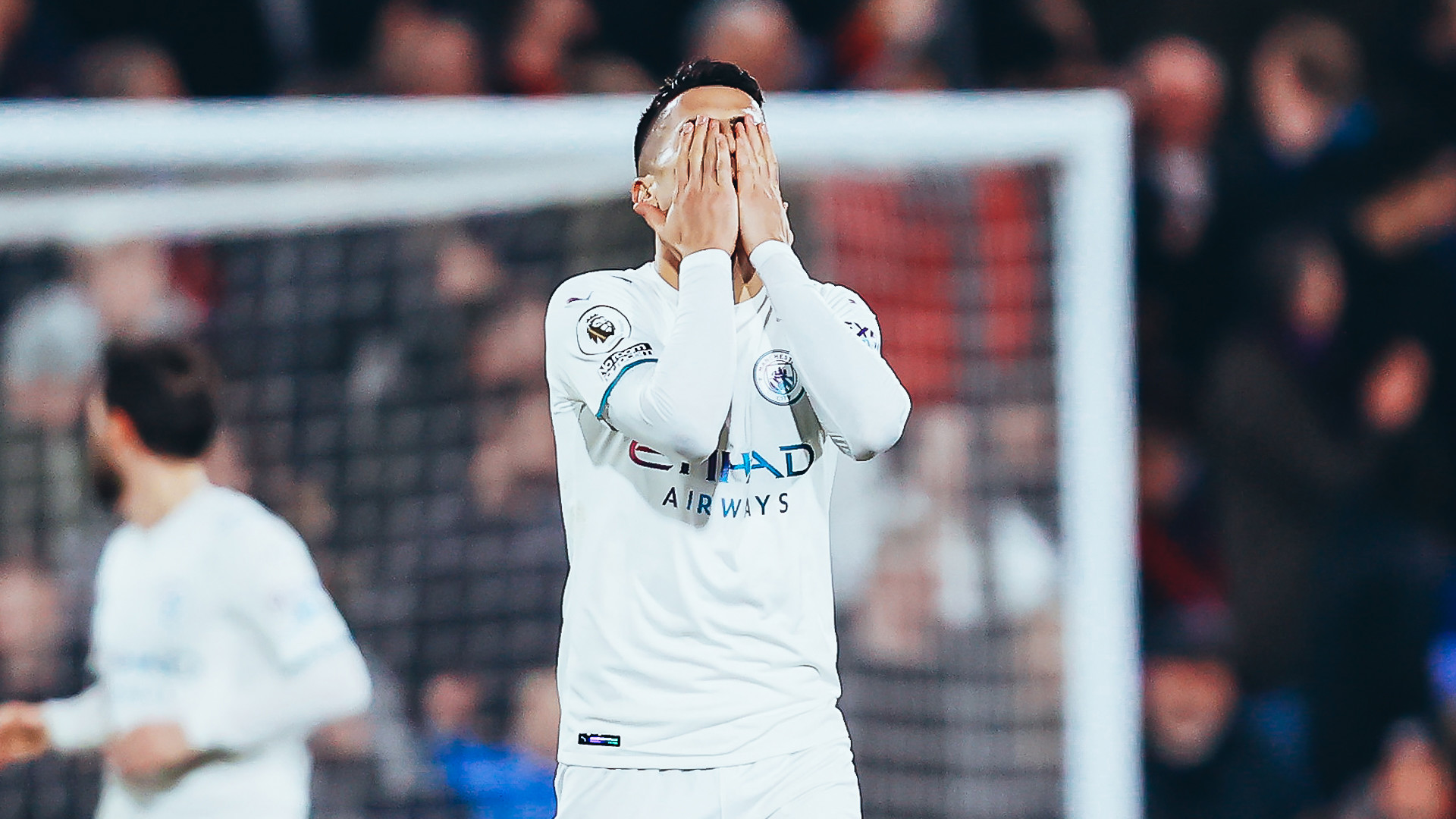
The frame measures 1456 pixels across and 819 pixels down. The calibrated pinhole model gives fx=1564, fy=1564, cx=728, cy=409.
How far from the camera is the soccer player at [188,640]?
9.30 ft

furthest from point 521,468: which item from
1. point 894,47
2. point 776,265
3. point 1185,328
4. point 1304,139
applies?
point 1304,139

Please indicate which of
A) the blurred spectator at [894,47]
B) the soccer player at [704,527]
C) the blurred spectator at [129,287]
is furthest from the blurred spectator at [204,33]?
the soccer player at [704,527]

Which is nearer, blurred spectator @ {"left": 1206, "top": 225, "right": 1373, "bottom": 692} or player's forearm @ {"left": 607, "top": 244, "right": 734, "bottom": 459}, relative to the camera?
player's forearm @ {"left": 607, "top": 244, "right": 734, "bottom": 459}

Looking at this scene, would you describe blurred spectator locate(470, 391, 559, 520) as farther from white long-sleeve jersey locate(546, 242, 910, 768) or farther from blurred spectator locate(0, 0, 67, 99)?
white long-sleeve jersey locate(546, 242, 910, 768)

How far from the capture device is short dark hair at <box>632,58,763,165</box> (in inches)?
80.1

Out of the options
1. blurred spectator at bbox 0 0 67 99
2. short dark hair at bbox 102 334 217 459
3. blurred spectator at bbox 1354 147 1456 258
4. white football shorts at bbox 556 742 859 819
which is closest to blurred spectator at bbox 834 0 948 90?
blurred spectator at bbox 1354 147 1456 258

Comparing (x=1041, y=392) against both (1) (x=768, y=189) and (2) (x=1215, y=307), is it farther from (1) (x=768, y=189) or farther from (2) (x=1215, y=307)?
(1) (x=768, y=189)

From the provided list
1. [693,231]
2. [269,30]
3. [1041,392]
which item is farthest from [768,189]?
[269,30]

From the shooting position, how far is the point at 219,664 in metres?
2.94

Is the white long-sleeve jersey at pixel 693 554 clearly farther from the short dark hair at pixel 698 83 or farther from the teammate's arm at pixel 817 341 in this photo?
the short dark hair at pixel 698 83

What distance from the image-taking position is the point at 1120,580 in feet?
12.8

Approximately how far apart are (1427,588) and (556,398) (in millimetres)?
3658

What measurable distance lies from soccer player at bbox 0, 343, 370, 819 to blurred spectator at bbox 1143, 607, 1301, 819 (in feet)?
9.08

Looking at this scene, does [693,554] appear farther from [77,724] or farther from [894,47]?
[894,47]
